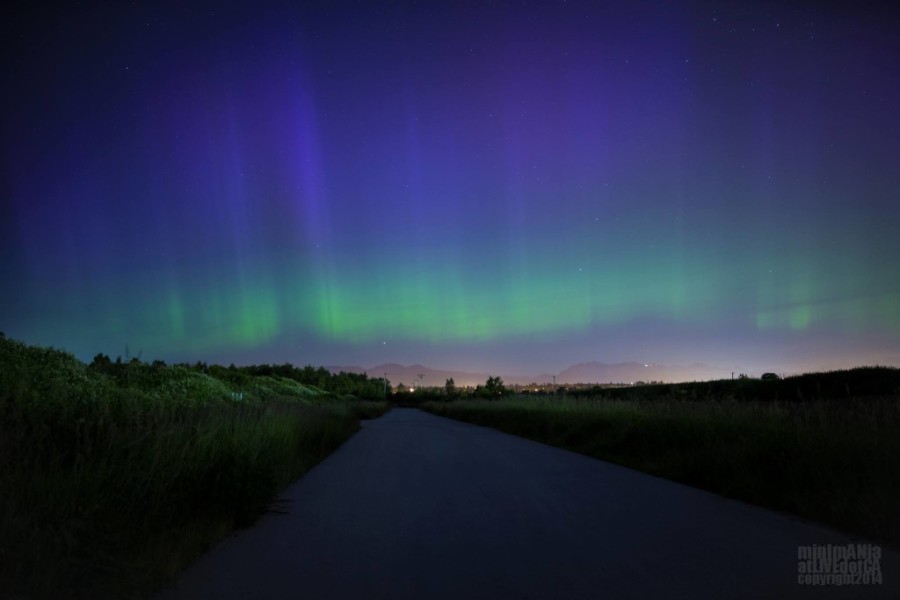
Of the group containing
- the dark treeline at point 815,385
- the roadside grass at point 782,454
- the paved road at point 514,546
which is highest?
the dark treeline at point 815,385

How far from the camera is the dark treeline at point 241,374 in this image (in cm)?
2008

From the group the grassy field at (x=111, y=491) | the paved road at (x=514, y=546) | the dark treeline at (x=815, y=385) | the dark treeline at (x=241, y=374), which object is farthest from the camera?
the dark treeline at (x=815, y=385)

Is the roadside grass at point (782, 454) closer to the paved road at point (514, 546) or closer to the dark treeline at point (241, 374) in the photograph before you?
the paved road at point (514, 546)

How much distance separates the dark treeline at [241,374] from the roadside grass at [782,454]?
13.7m

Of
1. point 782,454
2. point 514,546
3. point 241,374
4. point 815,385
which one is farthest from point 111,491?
point 241,374

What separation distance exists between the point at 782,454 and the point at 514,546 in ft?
19.0

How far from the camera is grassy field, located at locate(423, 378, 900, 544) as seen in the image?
24.7ft

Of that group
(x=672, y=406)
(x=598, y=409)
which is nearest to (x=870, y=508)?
(x=672, y=406)

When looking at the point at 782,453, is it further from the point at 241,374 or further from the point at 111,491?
the point at 241,374

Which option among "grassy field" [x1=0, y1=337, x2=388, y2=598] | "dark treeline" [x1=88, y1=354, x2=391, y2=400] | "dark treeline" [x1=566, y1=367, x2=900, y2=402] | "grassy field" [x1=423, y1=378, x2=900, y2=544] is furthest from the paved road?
"dark treeline" [x1=566, y1=367, x2=900, y2=402]

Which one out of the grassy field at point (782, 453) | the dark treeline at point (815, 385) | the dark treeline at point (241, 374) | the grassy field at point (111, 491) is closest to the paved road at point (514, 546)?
the grassy field at point (111, 491)

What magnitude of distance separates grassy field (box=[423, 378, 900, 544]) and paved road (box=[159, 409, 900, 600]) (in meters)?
0.52

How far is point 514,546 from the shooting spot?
6336mm

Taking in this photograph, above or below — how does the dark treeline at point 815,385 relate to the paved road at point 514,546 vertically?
A: above
